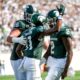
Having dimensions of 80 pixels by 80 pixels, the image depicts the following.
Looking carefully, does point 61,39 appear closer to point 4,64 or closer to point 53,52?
point 53,52

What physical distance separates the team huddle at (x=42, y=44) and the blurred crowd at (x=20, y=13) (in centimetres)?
995

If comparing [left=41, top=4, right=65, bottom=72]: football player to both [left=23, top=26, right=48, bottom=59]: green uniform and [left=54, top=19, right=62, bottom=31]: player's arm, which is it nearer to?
[left=54, top=19, right=62, bottom=31]: player's arm

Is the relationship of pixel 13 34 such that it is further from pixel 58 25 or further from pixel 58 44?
pixel 58 25

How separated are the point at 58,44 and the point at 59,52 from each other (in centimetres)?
12

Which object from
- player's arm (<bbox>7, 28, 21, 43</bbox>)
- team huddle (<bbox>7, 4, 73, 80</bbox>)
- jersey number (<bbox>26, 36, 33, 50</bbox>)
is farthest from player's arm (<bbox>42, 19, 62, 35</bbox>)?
player's arm (<bbox>7, 28, 21, 43</bbox>)

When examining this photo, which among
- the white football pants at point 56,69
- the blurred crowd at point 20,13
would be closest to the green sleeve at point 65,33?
the white football pants at point 56,69

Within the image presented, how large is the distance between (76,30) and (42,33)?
11904 millimetres

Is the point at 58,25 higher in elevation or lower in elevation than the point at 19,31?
higher

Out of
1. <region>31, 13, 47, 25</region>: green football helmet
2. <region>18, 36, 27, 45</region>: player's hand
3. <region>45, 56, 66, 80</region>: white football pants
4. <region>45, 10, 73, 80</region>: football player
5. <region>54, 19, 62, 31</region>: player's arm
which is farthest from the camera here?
<region>45, 56, 66, 80</region>: white football pants

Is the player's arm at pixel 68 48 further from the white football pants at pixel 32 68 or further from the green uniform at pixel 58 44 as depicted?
the white football pants at pixel 32 68

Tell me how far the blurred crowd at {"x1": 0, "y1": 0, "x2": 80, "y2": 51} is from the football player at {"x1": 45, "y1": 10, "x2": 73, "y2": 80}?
34.4ft

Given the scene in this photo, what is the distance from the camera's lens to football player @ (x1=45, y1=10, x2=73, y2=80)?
7426 mm

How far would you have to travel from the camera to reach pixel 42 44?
7215mm

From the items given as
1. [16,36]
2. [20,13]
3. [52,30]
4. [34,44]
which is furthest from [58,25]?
[20,13]
